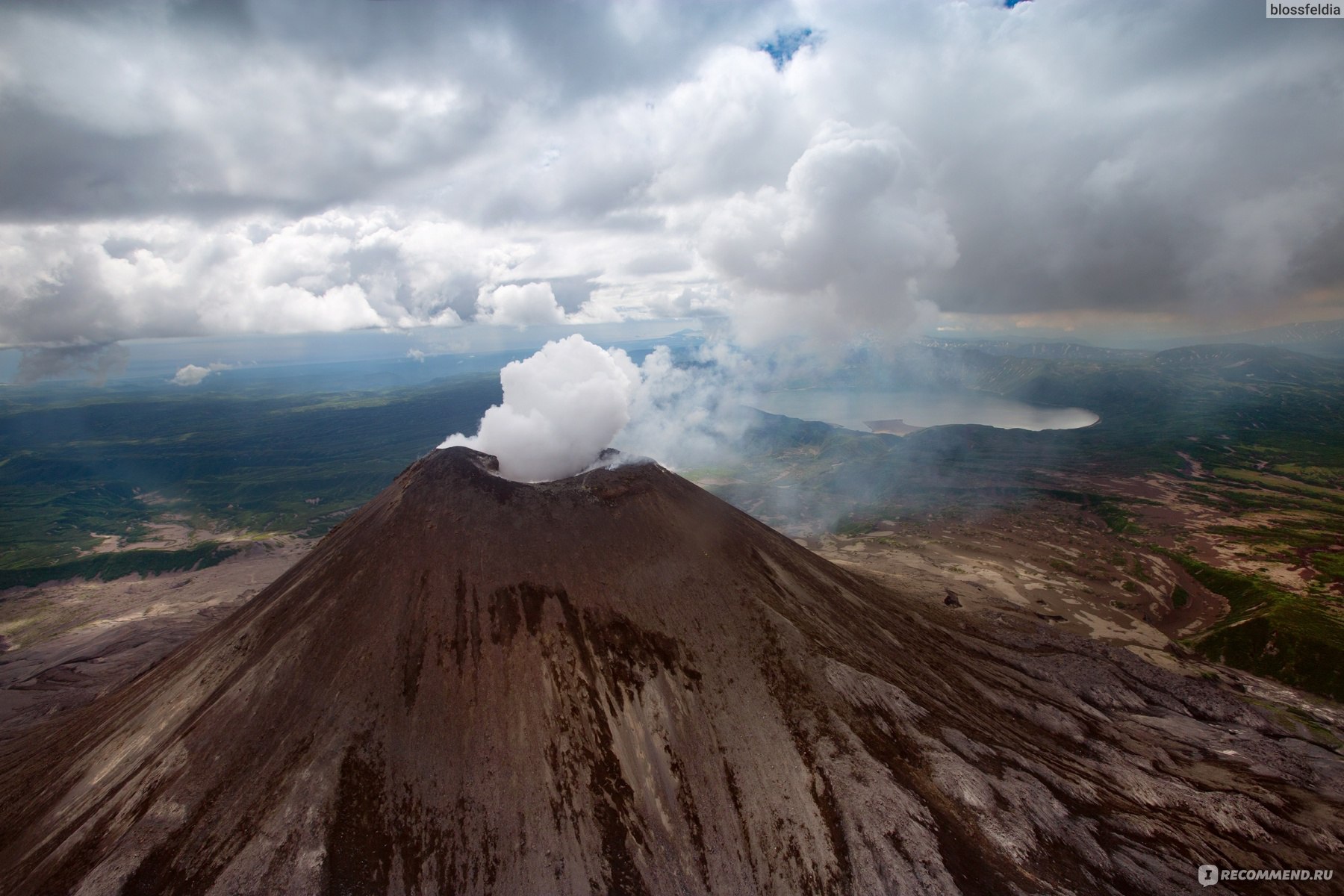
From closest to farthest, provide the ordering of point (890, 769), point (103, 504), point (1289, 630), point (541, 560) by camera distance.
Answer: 1. point (890, 769)
2. point (541, 560)
3. point (1289, 630)
4. point (103, 504)

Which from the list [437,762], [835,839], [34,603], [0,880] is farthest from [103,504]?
[835,839]

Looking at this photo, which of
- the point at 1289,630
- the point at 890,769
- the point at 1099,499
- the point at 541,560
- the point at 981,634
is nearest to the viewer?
the point at 890,769

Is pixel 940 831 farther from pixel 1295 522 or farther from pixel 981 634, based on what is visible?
pixel 1295 522

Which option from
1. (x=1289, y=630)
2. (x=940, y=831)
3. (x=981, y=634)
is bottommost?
(x=1289, y=630)

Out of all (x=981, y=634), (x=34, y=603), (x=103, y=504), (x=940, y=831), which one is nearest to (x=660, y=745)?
(x=940, y=831)

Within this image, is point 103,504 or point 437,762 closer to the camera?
point 437,762

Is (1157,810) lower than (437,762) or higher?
lower

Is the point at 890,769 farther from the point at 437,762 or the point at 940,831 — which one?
the point at 437,762
